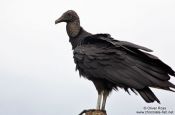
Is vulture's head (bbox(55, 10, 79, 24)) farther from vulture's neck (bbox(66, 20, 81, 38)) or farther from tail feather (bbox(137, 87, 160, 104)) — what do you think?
A: tail feather (bbox(137, 87, 160, 104))

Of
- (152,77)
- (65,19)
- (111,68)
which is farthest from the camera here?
(65,19)

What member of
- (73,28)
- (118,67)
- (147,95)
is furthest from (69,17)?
Answer: (147,95)

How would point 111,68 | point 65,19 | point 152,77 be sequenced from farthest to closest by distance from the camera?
1. point 65,19
2. point 111,68
3. point 152,77

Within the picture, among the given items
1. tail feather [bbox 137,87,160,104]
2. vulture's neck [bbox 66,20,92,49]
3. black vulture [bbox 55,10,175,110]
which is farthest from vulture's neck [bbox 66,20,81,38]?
tail feather [bbox 137,87,160,104]

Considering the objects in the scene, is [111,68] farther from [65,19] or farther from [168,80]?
[65,19]

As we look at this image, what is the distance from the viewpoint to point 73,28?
29.0 feet

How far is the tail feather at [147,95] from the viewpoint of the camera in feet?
23.5

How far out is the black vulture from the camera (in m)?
7.26

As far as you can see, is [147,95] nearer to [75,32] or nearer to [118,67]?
[118,67]

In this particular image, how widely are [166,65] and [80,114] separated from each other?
1.26 metres

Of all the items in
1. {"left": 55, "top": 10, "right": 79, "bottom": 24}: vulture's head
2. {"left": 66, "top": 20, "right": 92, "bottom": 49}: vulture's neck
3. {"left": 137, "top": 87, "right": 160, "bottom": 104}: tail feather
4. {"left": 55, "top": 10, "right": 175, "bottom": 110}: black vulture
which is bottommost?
{"left": 137, "top": 87, "right": 160, "bottom": 104}: tail feather

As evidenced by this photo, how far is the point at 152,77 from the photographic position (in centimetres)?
725

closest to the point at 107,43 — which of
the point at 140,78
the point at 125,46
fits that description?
the point at 125,46

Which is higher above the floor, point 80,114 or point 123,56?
point 123,56
